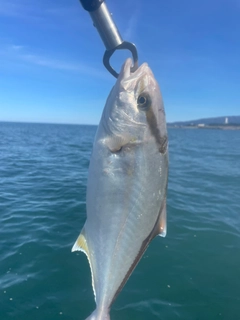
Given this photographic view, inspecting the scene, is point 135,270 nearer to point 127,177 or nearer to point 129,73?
point 127,177

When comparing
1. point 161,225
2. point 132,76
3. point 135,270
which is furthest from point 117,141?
point 135,270

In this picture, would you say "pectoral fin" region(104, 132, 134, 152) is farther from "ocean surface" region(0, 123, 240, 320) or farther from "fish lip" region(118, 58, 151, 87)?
"ocean surface" region(0, 123, 240, 320)

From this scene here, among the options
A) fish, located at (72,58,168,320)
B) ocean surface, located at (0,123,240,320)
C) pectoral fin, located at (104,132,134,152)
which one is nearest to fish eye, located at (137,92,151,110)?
fish, located at (72,58,168,320)

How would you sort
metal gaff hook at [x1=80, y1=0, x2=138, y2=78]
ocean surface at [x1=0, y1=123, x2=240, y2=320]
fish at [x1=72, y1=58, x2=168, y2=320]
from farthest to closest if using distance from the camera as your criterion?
ocean surface at [x1=0, y1=123, x2=240, y2=320], metal gaff hook at [x1=80, y1=0, x2=138, y2=78], fish at [x1=72, y1=58, x2=168, y2=320]

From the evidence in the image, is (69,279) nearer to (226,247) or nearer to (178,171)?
(226,247)

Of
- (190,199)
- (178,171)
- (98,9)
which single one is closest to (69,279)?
(98,9)

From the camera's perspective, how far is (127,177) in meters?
2.42

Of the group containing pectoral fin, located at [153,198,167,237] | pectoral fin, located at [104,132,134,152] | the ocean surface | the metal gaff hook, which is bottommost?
the ocean surface

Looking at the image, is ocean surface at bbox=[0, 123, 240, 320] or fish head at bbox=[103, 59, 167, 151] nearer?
fish head at bbox=[103, 59, 167, 151]

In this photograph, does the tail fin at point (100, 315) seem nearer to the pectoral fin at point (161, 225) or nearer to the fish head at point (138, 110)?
the pectoral fin at point (161, 225)

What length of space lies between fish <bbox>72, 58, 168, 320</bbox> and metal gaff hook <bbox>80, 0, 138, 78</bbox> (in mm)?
158

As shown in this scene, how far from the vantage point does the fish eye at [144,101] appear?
242 cm

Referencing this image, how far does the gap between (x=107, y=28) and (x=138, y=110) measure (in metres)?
0.87

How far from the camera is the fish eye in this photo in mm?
2420
